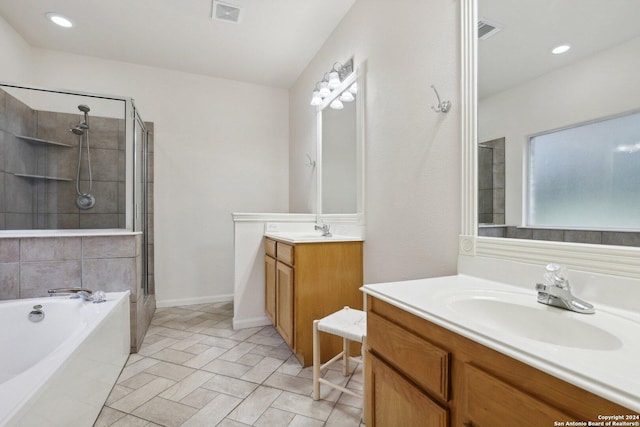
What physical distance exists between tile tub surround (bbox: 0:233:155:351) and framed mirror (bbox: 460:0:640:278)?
2337 millimetres

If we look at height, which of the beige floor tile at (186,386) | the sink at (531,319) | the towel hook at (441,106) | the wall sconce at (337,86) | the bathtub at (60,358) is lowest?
the beige floor tile at (186,386)

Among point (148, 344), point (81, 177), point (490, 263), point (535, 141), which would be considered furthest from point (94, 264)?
point (535, 141)

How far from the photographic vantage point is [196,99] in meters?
3.41

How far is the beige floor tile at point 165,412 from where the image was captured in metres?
1.46

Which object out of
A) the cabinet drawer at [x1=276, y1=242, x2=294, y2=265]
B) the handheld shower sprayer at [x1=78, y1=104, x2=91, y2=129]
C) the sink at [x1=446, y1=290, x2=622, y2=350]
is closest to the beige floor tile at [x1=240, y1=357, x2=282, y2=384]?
the cabinet drawer at [x1=276, y1=242, x2=294, y2=265]

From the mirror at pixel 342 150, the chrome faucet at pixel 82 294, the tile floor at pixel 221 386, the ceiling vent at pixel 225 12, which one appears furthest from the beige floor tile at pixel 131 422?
the ceiling vent at pixel 225 12

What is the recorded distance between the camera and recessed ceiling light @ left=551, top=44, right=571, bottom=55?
971 millimetres

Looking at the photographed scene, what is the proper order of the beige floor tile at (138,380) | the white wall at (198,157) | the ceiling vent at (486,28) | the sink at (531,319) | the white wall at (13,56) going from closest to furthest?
the sink at (531,319) → the ceiling vent at (486,28) → the beige floor tile at (138,380) → the white wall at (13,56) → the white wall at (198,157)

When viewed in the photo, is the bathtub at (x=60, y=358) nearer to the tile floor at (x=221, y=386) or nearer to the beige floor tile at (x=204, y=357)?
the tile floor at (x=221, y=386)

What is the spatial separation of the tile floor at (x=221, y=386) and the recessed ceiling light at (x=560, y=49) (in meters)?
1.78

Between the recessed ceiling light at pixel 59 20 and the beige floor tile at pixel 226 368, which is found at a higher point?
the recessed ceiling light at pixel 59 20

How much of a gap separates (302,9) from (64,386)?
2787 millimetres

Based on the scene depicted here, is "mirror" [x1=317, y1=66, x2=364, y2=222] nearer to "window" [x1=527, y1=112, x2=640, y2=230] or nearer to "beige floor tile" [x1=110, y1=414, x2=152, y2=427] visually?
"window" [x1=527, y1=112, x2=640, y2=230]

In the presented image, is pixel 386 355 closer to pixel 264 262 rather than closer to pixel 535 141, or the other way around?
pixel 535 141
